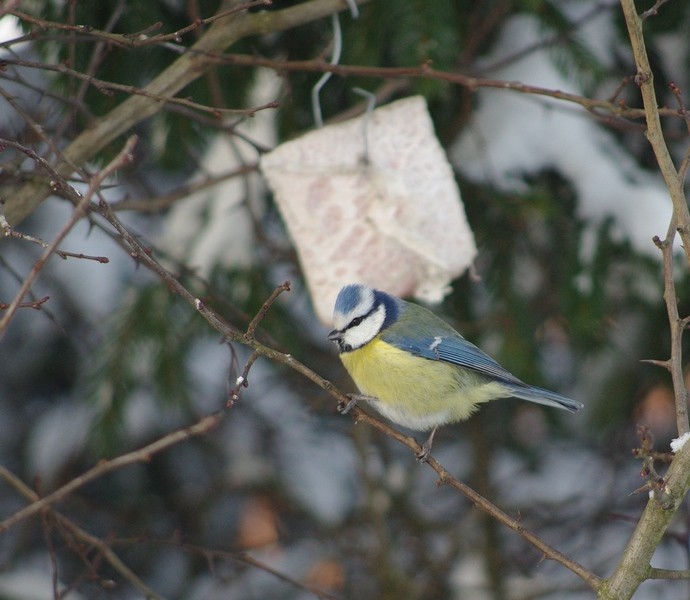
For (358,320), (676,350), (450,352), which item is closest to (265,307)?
(676,350)

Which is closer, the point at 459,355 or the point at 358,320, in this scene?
the point at 358,320

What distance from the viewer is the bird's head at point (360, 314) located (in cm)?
232

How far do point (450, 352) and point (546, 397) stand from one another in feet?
1.03

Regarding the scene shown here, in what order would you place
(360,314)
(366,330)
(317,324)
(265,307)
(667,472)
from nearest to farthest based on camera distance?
(265,307)
(667,472)
(360,314)
(366,330)
(317,324)

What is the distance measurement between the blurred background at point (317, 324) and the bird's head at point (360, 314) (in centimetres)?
28

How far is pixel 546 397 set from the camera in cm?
247

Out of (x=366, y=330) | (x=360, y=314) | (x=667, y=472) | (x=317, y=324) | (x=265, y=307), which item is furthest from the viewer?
(x=317, y=324)

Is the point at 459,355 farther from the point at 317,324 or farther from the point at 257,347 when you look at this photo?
the point at 317,324

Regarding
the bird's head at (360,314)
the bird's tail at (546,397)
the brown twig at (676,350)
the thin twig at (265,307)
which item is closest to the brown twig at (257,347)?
the thin twig at (265,307)

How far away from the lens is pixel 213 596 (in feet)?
11.6

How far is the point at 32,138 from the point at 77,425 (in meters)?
1.53

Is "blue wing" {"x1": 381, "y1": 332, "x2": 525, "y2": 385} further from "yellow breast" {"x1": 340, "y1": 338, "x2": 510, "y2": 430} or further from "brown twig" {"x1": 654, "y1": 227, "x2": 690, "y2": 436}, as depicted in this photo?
"brown twig" {"x1": 654, "y1": 227, "x2": 690, "y2": 436}

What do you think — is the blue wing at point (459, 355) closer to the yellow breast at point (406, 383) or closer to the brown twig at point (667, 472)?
the yellow breast at point (406, 383)

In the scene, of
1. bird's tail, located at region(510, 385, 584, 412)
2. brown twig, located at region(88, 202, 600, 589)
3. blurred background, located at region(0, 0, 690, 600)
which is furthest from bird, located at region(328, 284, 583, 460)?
brown twig, located at region(88, 202, 600, 589)
